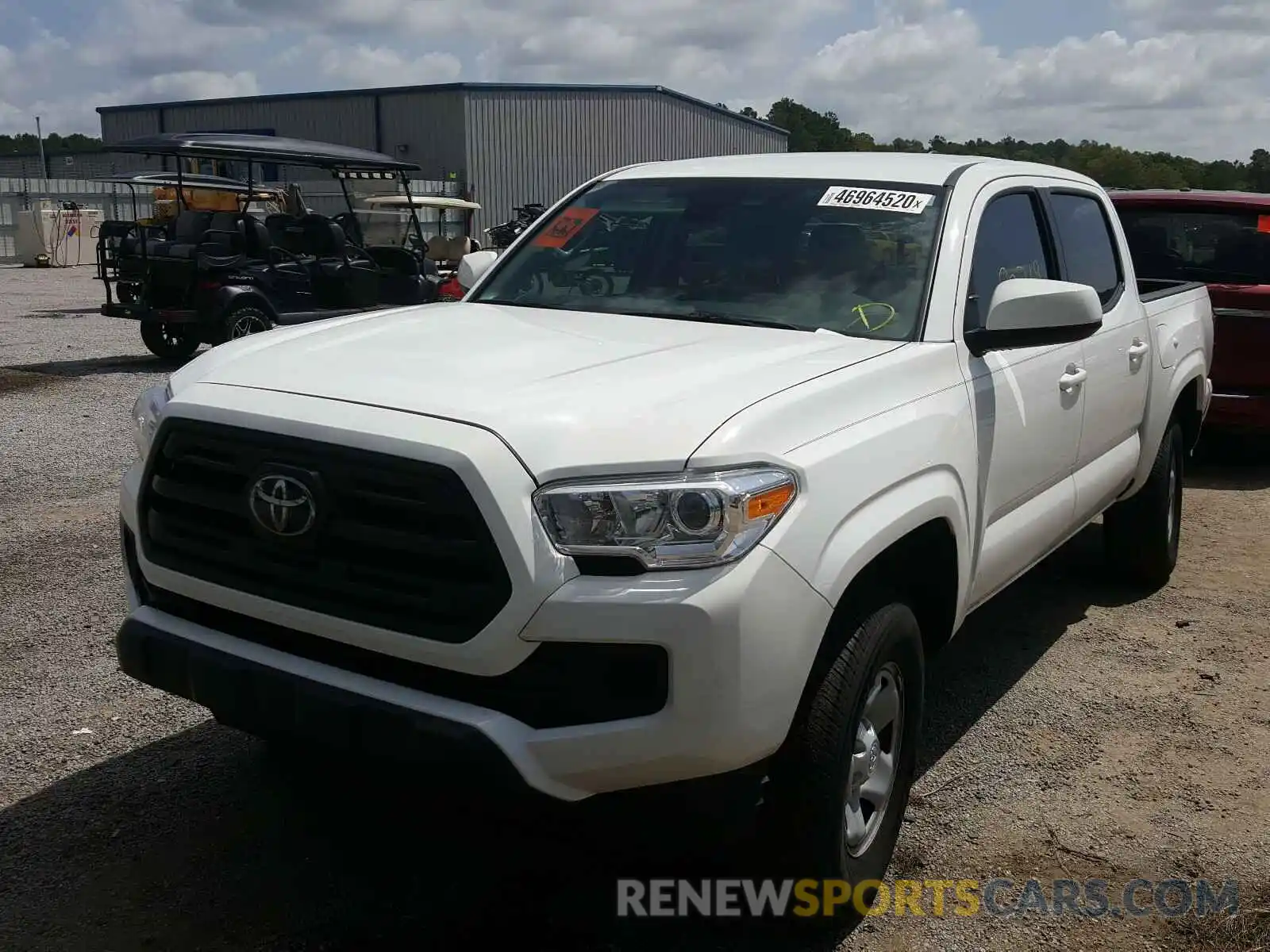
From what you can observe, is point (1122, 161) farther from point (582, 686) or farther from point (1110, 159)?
point (582, 686)

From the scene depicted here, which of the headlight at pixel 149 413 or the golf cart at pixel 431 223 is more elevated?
the golf cart at pixel 431 223

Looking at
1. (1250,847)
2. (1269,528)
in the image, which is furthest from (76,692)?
(1269,528)

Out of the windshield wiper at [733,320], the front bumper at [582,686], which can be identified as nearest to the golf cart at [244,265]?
the windshield wiper at [733,320]

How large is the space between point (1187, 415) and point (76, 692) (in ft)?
16.2

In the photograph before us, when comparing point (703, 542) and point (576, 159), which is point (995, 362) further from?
point (576, 159)

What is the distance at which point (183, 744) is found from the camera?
3.98 meters

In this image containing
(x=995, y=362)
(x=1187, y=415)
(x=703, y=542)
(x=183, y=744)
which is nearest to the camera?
(x=703, y=542)

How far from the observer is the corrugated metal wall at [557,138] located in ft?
133

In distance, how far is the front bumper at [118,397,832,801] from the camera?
245cm

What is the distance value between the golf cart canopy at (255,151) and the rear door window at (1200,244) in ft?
28.4

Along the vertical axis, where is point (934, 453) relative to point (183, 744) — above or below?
above

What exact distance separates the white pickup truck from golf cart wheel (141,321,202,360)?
10074 mm

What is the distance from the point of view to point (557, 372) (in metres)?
2.98

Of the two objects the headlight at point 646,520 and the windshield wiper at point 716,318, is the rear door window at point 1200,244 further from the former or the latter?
the headlight at point 646,520
